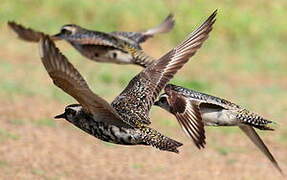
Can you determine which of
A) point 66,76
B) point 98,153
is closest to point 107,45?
point 98,153

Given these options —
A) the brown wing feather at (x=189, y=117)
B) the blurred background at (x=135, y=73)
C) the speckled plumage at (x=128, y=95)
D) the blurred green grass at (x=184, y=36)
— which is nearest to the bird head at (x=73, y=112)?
the speckled plumage at (x=128, y=95)

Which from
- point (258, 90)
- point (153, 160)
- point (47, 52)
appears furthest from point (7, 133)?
point (258, 90)

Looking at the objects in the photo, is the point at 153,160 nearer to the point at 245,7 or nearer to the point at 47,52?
the point at 47,52

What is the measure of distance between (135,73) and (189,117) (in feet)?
36.5

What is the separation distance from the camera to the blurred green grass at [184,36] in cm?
1955

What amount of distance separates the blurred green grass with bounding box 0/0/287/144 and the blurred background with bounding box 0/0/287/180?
0.03 metres

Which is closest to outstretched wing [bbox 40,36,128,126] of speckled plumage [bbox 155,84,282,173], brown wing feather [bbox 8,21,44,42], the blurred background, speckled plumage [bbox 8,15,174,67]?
speckled plumage [bbox 155,84,282,173]

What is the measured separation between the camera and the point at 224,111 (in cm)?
1011

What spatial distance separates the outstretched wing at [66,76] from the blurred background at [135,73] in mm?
3416

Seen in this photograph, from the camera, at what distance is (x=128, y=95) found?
916 cm

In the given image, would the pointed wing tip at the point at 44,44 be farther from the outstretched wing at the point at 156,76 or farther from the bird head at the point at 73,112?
the outstretched wing at the point at 156,76

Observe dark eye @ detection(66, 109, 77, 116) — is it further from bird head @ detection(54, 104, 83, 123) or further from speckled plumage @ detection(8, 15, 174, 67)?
speckled plumage @ detection(8, 15, 174, 67)

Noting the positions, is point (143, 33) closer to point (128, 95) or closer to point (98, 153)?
point (98, 153)

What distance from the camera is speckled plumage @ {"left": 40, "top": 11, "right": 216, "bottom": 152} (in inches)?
274
